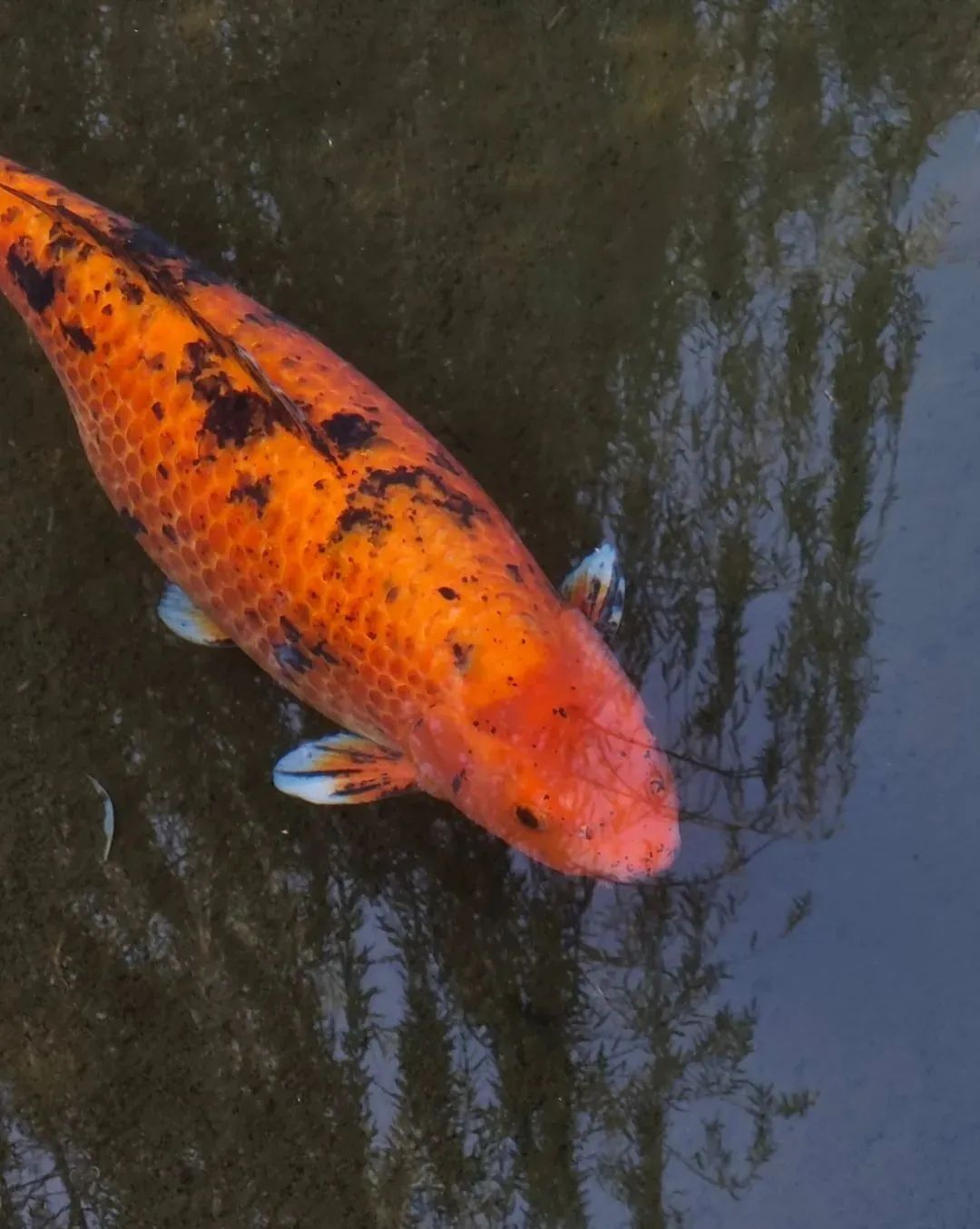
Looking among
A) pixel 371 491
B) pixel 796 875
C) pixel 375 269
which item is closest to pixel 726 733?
pixel 796 875

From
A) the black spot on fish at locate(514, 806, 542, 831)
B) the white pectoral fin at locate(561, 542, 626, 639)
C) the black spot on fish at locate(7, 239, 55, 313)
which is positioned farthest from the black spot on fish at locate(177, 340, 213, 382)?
the black spot on fish at locate(514, 806, 542, 831)

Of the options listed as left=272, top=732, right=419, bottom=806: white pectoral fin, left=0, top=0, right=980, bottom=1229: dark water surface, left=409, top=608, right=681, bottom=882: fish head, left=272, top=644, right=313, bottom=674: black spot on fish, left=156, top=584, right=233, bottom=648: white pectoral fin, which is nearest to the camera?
left=409, top=608, right=681, bottom=882: fish head

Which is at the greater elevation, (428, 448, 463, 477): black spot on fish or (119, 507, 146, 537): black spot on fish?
(428, 448, 463, 477): black spot on fish

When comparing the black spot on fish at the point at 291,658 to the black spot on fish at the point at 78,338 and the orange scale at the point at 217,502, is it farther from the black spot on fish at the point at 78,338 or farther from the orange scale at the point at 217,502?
the black spot on fish at the point at 78,338

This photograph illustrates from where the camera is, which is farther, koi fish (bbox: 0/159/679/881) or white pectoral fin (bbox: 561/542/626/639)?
white pectoral fin (bbox: 561/542/626/639)

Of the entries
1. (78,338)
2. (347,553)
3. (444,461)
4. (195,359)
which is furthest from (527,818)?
(78,338)

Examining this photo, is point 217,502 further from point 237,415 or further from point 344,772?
point 344,772

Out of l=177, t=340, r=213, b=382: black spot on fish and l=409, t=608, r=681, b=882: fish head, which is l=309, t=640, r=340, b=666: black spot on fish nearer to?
l=409, t=608, r=681, b=882: fish head
